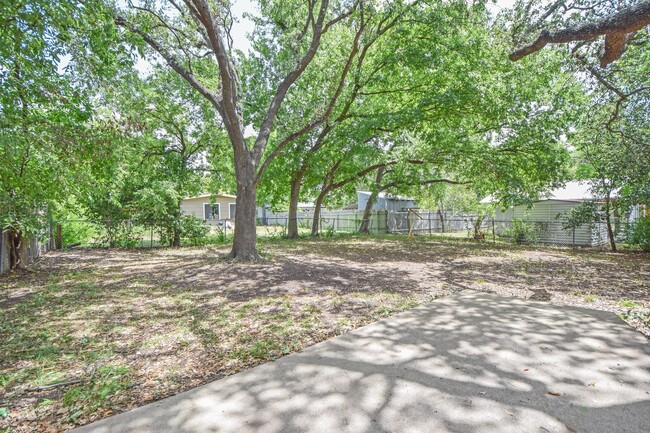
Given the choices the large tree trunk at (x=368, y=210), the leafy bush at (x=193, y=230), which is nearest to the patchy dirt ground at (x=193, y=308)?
the leafy bush at (x=193, y=230)

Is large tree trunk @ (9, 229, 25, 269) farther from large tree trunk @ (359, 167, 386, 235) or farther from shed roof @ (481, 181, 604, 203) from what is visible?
shed roof @ (481, 181, 604, 203)

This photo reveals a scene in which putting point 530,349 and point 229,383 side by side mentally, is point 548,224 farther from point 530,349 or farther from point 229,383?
point 229,383

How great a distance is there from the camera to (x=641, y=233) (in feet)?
36.2

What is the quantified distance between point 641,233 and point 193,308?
13.6 m

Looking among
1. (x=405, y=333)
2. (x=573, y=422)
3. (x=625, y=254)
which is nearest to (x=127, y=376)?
(x=405, y=333)

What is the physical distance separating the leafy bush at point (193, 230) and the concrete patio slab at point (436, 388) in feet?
36.7

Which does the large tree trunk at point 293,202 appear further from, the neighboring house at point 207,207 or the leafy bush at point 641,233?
the leafy bush at point 641,233

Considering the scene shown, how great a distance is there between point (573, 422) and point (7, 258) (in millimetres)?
9685

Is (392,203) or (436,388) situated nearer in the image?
(436,388)

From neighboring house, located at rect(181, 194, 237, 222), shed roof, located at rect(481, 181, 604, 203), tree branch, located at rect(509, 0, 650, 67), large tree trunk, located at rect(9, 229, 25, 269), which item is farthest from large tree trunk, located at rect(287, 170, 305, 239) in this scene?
tree branch, located at rect(509, 0, 650, 67)

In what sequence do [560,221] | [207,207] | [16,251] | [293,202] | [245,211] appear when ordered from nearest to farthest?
[16,251]
[245,211]
[560,221]
[293,202]
[207,207]

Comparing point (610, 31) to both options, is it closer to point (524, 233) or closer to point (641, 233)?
point (641, 233)

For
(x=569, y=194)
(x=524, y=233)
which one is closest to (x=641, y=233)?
(x=524, y=233)

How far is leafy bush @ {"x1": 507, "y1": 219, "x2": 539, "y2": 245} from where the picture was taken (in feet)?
46.6
